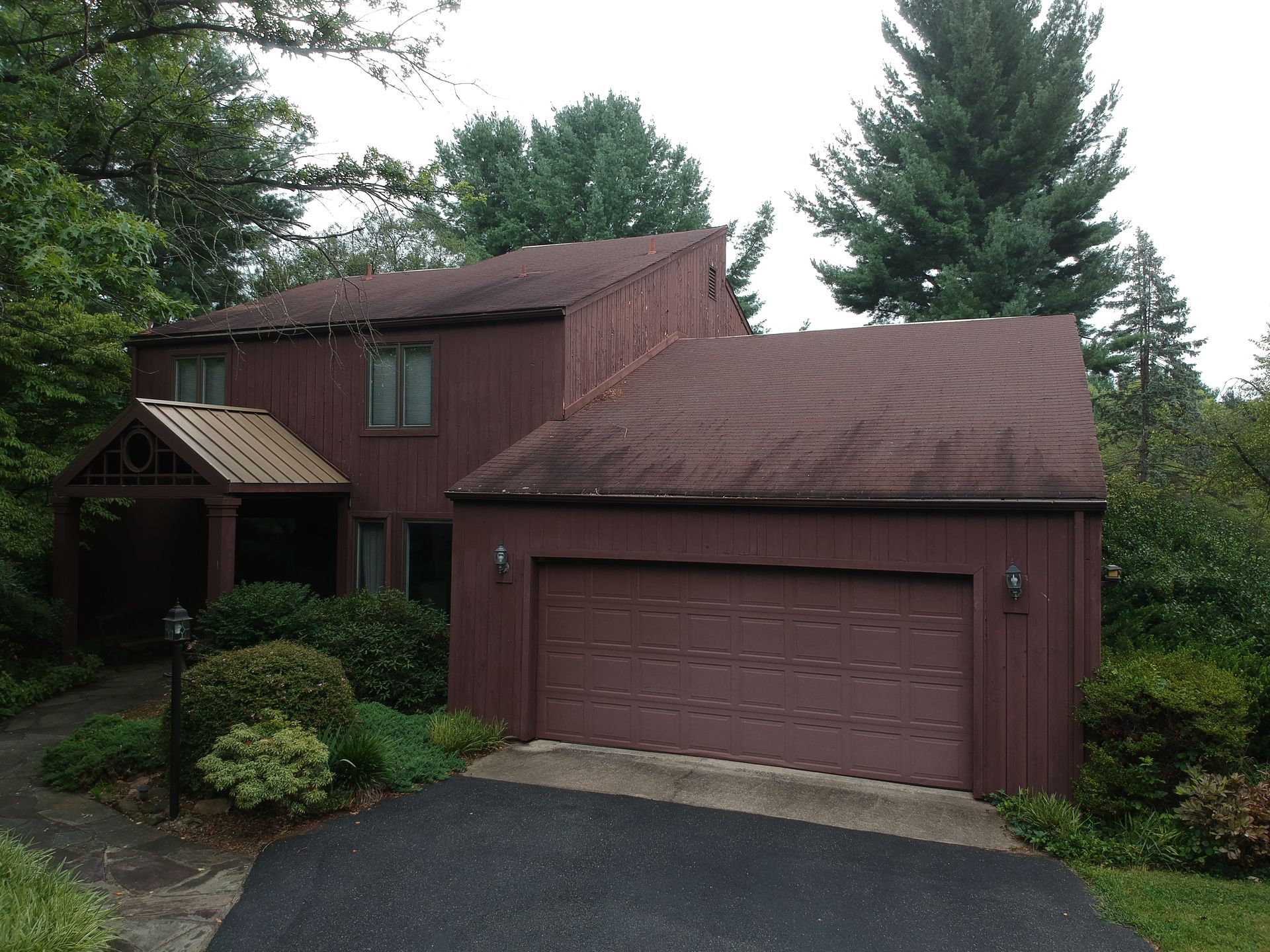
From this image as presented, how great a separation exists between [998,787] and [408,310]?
9984mm

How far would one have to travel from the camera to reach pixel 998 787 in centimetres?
773

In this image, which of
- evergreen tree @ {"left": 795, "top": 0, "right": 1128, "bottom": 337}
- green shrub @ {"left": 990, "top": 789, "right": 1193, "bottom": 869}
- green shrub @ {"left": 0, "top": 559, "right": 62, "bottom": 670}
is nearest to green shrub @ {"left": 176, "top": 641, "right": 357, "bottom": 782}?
green shrub @ {"left": 0, "top": 559, "right": 62, "bottom": 670}

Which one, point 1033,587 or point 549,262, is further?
point 549,262

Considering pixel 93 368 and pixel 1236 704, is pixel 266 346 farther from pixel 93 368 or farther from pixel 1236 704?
pixel 1236 704

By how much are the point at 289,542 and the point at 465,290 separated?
4.91 metres

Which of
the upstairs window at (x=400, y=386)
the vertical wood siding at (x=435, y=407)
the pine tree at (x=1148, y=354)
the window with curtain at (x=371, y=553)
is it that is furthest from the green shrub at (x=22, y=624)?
the pine tree at (x=1148, y=354)

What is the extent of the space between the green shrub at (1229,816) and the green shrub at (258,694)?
701 centimetres

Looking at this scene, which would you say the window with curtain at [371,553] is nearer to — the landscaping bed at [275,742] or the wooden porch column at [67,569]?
the landscaping bed at [275,742]

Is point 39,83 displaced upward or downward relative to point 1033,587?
upward

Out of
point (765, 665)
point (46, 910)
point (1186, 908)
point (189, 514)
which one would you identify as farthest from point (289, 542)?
point (1186, 908)

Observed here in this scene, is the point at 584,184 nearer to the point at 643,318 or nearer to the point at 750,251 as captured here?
the point at 750,251

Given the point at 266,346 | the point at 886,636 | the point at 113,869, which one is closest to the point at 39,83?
the point at 266,346

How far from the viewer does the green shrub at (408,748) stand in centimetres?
807

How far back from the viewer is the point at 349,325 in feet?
37.4
